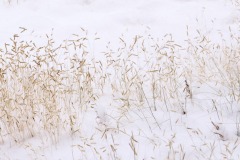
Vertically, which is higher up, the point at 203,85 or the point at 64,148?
the point at 203,85

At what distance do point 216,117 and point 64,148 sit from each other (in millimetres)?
1135

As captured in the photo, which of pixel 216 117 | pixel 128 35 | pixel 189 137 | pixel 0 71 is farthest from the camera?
pixel 128 35

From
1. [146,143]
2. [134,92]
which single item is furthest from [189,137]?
[134,92]

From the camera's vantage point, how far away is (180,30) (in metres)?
4.36

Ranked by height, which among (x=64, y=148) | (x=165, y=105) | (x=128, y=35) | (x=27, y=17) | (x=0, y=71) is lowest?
(x=64, y=148)

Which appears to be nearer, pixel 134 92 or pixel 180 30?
pixel 134 92

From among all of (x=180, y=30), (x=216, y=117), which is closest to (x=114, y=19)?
(x=180, y=30)

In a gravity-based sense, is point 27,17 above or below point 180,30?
above

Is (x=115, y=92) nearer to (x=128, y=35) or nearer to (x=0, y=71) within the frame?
(x=0, y=71)

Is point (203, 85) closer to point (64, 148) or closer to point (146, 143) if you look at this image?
point (146, 143)

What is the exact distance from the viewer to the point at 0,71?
2.63 metres

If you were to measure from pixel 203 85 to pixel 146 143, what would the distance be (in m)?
0.99

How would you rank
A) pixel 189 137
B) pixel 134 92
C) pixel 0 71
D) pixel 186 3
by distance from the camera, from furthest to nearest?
pixel 186 3 → pixel 134 92 → pixel 0 71 → pixel 189 137

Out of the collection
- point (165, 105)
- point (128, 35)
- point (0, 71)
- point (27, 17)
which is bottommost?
point (165, 105)
